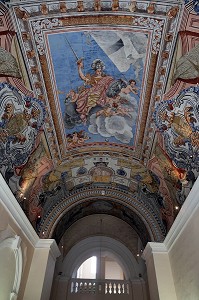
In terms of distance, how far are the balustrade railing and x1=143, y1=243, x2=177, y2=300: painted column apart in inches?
164

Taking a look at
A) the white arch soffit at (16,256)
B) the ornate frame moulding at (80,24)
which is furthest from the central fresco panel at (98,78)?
the white arch soffit at (16,256)

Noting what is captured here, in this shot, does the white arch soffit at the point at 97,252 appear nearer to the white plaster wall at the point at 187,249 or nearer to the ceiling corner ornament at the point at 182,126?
the white plaster wall at the point at 187,249

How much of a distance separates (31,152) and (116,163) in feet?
11.3

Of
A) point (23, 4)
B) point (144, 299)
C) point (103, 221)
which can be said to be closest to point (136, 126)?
point (23, 4)

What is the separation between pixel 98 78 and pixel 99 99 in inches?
26.1

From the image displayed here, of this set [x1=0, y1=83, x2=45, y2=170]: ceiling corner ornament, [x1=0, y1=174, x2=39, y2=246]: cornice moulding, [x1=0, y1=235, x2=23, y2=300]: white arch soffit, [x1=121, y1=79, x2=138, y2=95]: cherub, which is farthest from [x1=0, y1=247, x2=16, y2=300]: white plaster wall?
[x1=121, y1=79, x2=138, y2=95]: cherub

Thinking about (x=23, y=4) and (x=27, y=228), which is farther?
(x=27, y=228)

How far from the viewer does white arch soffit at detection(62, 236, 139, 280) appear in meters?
12.5

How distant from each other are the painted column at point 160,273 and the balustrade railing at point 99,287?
415cm

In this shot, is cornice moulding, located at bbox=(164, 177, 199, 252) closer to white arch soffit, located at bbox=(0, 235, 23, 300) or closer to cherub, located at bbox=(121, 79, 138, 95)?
cherub, located at bbox=(121, 79, 138, 95)

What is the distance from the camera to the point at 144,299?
38.0 feet

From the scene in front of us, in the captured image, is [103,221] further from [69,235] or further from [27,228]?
[27,228]

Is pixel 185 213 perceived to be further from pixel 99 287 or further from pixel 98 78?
pixel 99 287

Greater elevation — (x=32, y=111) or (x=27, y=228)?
(x=32, y=111)
